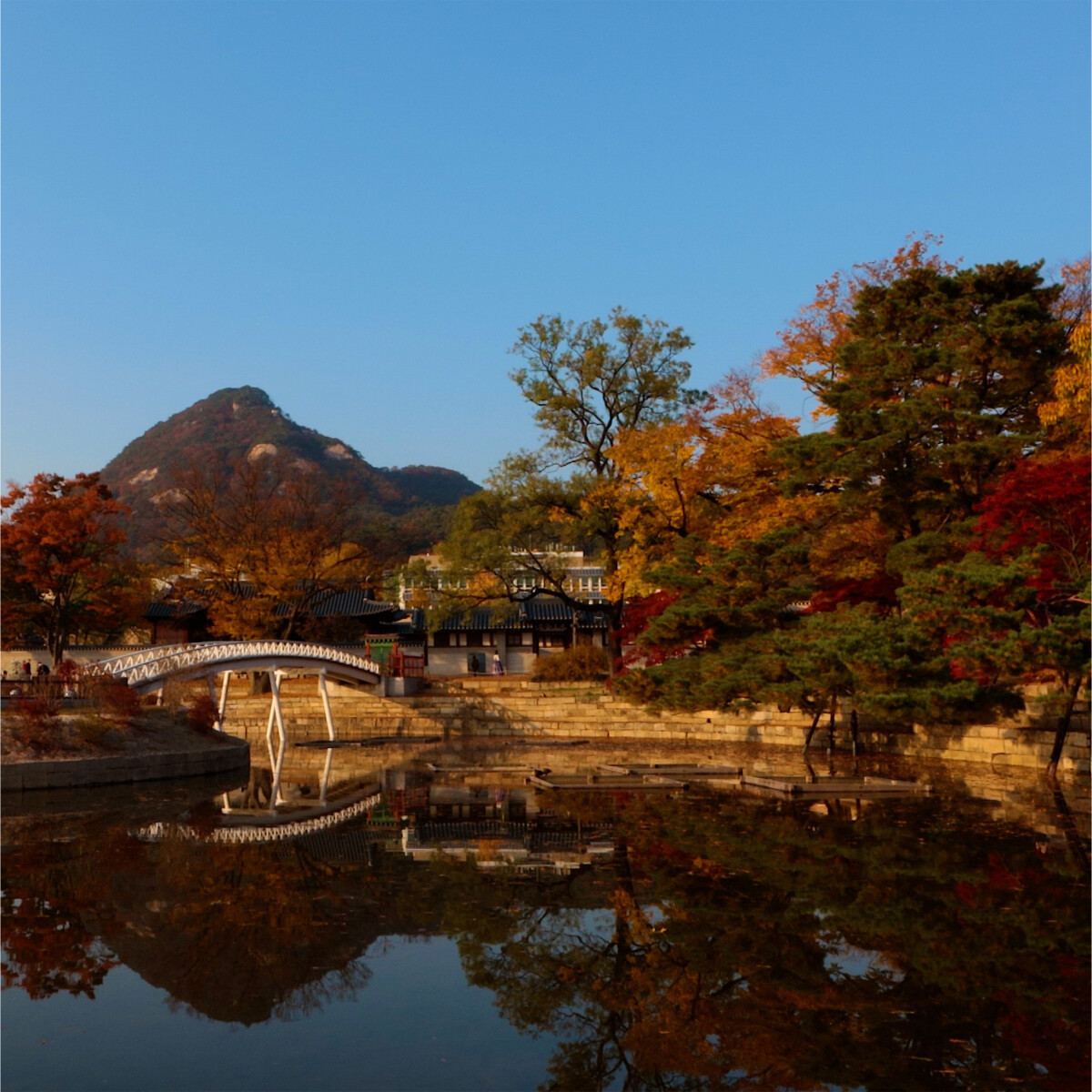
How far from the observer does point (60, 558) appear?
3912 centimetres

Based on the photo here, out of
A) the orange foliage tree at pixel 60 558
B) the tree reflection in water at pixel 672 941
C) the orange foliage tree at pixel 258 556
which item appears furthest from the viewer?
the orange foliage tree at pixel 258 556

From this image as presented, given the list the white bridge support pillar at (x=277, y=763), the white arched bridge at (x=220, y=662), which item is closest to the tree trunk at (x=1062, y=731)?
the white bridge support pillar at (x=277, y=763)

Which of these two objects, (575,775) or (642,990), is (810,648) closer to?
(575,775)

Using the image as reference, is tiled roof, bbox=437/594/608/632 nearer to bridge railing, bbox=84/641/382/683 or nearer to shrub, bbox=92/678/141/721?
bridge railing, bbox=84/641/382/683

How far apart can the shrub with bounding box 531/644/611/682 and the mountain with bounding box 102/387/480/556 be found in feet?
280

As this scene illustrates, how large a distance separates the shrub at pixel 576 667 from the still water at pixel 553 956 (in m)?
23.1

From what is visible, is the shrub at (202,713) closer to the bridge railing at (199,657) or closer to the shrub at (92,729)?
the bridge railing at (199,657)

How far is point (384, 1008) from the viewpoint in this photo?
296 inches

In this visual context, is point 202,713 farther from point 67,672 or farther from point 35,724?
point 35,724

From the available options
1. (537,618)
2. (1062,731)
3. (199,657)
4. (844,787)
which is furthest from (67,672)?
(537,618)

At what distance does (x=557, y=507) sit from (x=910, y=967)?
95.6ft

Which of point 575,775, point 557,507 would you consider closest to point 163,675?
point 575,775

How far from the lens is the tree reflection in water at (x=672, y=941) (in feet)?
21.6

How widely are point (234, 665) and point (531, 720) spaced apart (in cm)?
1232
